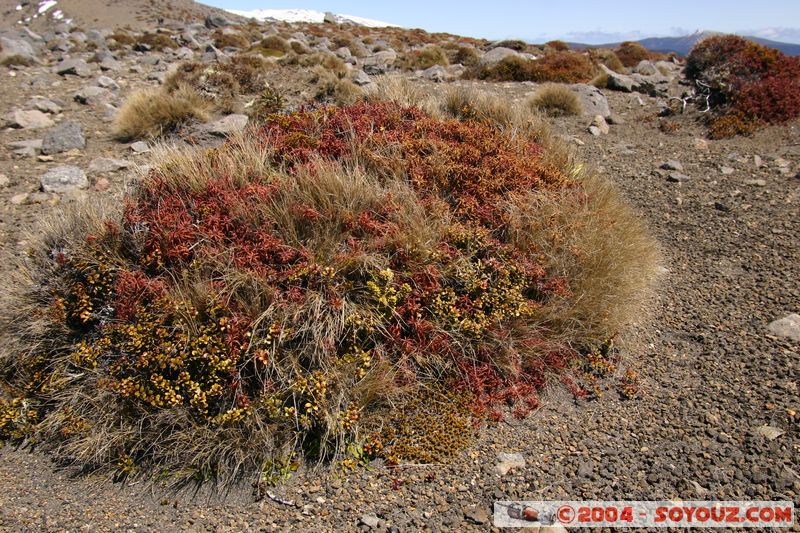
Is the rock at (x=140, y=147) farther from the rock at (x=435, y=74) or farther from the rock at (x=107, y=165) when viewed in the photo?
the rock at (x=435, y=74)

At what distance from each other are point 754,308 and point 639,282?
1.07 meters

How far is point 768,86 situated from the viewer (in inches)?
362

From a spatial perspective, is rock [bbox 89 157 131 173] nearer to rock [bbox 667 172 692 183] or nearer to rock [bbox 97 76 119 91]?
rock [bbox 97 76 119 91]

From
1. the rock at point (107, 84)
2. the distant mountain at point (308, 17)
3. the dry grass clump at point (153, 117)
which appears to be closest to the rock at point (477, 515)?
the dry grass clump at point (153, 117)

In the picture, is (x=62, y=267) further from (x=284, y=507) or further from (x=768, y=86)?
(x=768, y=86)

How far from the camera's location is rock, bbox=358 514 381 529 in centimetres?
290

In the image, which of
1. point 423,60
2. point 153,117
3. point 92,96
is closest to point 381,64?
point 423,60

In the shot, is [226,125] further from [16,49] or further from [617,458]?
[16,49]

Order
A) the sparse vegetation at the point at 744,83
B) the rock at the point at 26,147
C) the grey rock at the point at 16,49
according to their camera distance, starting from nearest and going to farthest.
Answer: the rock at the point at 26,147, the sparse vegetation at the point at 744,83, the grey rock at the point at 16,49

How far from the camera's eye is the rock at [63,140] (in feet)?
26.9

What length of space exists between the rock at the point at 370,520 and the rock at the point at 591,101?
9.58 metres

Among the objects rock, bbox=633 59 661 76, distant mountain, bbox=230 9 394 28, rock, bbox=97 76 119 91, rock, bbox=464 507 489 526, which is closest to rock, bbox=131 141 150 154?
rock, bbox=97 76 119 91

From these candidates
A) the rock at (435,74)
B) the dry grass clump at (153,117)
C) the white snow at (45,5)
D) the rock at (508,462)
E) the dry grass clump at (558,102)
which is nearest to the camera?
the rock at (508,462)

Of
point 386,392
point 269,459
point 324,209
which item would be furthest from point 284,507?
point 324,209
